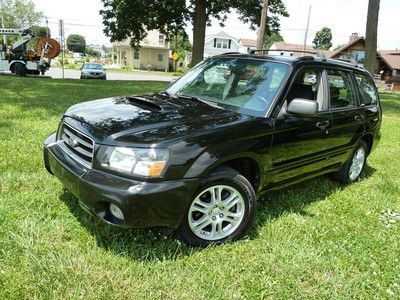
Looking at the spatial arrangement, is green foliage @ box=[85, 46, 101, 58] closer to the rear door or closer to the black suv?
the rear door

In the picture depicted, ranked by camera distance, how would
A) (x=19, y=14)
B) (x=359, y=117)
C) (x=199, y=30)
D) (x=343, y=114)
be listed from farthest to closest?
1. (x=19, y=14)
2. (x=199, y=30)
3. (x=359, y=117)
4. (x=343, y=114)

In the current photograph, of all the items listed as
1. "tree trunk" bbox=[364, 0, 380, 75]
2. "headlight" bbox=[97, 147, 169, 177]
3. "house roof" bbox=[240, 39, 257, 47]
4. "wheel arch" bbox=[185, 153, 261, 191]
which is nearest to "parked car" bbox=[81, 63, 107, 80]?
"tree trunk" bbox=[364, 0, 380, 75]

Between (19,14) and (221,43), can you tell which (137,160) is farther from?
(19,14)

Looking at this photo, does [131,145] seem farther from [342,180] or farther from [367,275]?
[342,180]

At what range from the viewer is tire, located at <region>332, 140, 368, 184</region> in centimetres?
514

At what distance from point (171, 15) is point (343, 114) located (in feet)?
60.0

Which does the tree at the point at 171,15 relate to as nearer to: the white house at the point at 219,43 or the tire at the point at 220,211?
the tire at the point at 220,211

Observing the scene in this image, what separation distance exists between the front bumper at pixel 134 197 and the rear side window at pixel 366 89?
3.24 metres

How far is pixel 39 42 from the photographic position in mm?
19672

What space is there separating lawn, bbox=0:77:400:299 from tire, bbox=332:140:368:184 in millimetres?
614

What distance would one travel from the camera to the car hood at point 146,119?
117 inches

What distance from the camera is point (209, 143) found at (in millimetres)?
3049

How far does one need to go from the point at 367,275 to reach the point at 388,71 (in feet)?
170

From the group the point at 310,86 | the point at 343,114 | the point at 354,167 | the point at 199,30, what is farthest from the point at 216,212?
the point at 199,30
